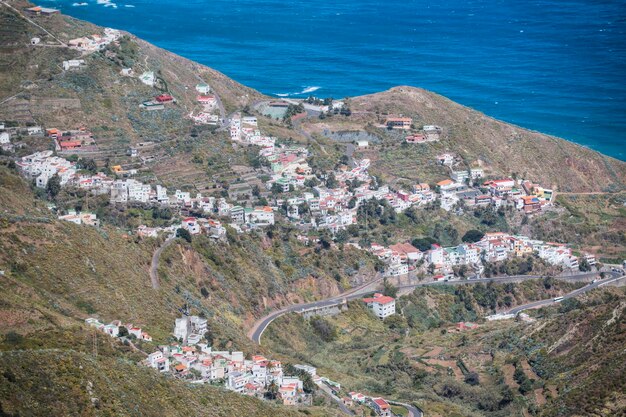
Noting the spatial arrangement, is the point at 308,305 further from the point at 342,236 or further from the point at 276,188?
the point at 276,188

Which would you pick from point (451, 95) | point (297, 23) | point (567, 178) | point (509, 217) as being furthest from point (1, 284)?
point (297, 23)

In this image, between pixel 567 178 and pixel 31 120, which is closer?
pixel 31 120

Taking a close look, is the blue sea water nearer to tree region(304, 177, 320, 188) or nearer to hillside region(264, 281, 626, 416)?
tree region(304, 177, 320, 188)

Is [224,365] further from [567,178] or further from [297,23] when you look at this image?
[297,23]

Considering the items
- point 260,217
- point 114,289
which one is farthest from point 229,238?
point 114,289

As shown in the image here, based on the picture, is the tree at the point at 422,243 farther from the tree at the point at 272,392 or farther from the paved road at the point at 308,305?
the tree at the point at 272,392

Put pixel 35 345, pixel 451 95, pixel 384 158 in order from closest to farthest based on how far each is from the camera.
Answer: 1. pixel 35 345
2. pixel 384 158
3. pixel 451 95
